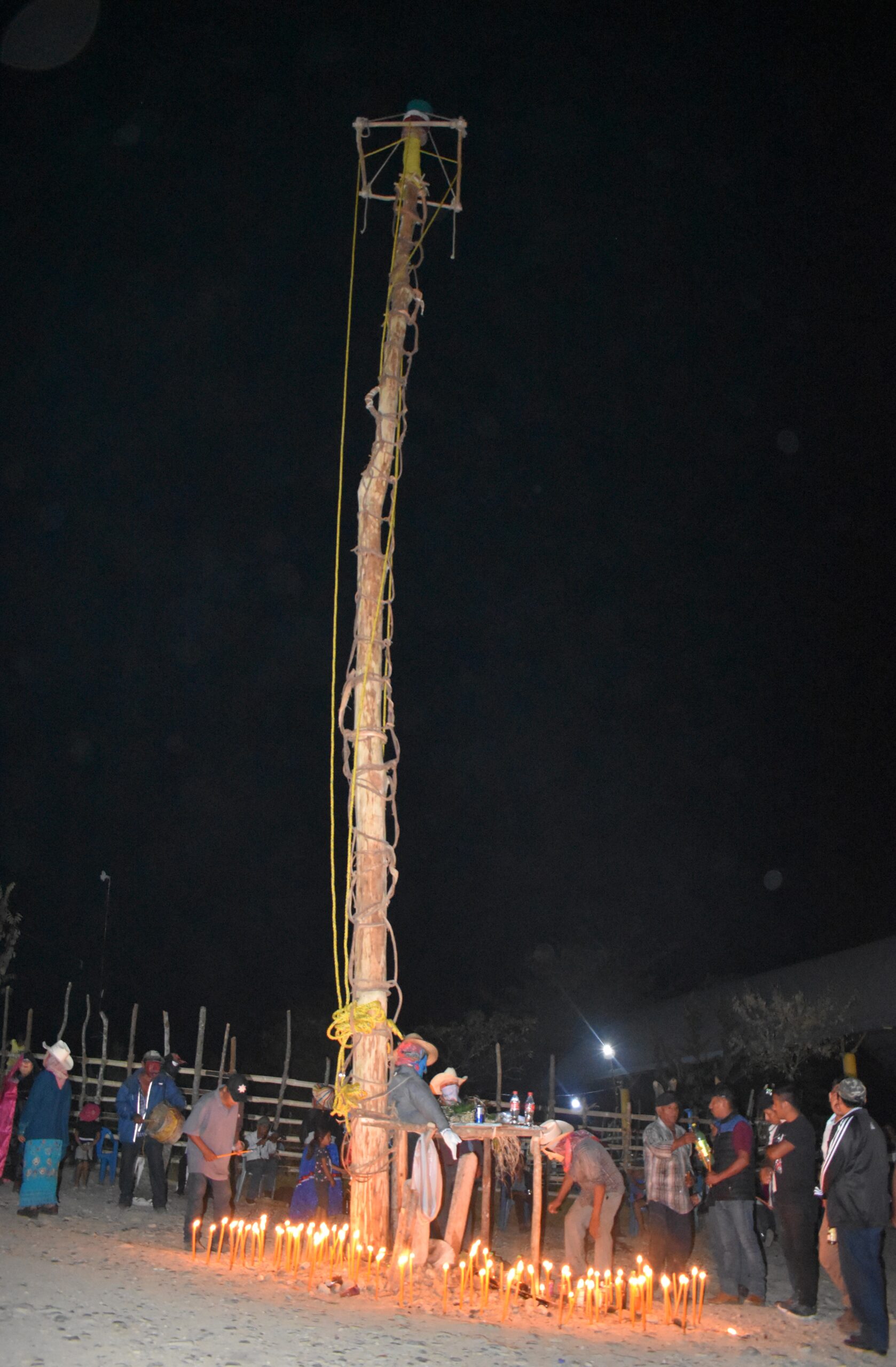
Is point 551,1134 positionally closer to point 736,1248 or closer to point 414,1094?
point 414,1094

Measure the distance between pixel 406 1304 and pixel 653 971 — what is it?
3160 centimetres

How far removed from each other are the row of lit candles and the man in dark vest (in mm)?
304

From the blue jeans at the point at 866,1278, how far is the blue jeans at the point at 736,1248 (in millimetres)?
1089

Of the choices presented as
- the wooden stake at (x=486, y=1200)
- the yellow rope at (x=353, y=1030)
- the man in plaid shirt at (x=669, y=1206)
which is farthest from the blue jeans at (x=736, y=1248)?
the yellow rope at (x=353, y=1030)

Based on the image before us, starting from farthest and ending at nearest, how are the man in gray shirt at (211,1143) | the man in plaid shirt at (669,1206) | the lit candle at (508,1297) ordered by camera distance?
the man in gray shirt at (211,1143), the man in plaid shirt at (669,1206), the lit candle at (508,1297)

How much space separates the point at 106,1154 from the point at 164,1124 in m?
4.49

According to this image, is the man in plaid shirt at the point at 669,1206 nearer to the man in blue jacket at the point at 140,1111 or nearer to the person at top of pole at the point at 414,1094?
the person at top of pole at the point at 414,1094

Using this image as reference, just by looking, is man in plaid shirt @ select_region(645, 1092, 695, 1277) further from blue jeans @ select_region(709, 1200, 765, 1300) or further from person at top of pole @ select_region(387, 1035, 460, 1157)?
person at top of pole @ select_region(387, 1035, 460, 1157)

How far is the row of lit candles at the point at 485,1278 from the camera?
6520 mm

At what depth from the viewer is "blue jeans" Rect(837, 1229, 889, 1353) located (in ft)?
20.9

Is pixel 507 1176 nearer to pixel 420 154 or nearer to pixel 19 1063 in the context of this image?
pixel 19 1063

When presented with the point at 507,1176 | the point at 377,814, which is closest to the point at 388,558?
the point at 377,814

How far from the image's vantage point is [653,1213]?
25.9 feet

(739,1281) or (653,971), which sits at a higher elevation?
(653,971)
